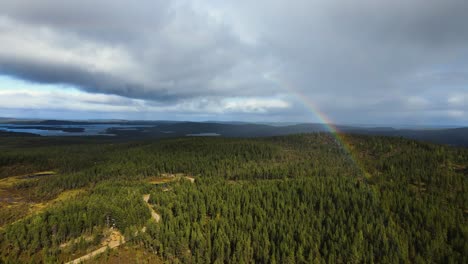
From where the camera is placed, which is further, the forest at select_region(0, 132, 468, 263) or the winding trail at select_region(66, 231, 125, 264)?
the forest at select_region(0, 132, 468, 263)

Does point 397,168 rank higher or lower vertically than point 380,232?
higher

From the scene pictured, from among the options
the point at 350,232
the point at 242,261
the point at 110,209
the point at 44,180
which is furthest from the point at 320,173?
the point at 44,180

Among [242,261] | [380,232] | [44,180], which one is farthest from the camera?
[44,180]

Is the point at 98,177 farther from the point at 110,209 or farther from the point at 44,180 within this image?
the point at 110,209

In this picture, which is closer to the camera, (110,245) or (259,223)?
(110,245)

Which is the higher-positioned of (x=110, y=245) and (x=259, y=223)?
(x=259, y=223)

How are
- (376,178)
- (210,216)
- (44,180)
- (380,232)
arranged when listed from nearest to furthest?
(380,232)
(210,216)
(376,178)
(44,180)

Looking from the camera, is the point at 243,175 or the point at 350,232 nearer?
→ the point at 350,232

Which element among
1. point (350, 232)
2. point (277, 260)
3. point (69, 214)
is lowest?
point (277, 260)

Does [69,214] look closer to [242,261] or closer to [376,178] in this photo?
[242,261]

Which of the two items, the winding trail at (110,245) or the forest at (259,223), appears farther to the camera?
the forest at (259,223)
